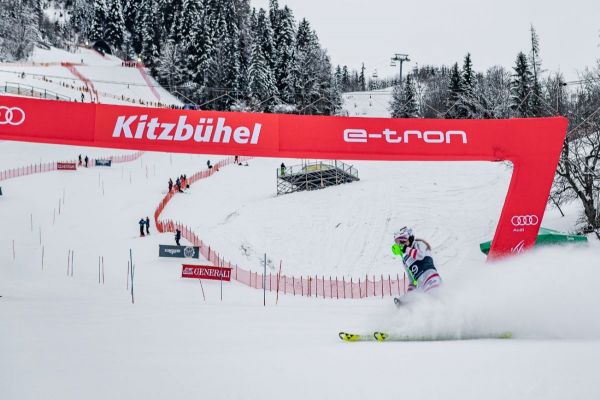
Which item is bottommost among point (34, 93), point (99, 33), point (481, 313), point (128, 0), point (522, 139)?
point (481, 313)

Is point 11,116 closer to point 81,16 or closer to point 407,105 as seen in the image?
point 407,105

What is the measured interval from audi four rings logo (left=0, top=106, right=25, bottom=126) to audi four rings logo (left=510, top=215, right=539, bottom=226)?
9782 millimetres

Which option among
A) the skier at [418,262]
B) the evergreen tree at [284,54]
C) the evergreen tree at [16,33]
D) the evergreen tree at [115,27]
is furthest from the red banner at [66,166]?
the evergreen tree at [115,27]

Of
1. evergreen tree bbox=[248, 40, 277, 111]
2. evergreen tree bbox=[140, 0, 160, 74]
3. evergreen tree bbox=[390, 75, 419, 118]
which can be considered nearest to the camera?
evergreen tree bbox=[390, 75, 419, 118]

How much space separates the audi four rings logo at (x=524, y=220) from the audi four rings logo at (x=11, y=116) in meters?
9.78

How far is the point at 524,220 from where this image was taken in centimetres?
1057

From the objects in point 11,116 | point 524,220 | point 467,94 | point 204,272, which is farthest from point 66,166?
point 467,94

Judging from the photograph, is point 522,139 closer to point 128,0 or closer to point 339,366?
point 339,366

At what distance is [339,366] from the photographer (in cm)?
486

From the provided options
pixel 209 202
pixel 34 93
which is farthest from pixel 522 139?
pixel 34 93

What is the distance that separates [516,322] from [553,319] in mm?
Result: 430

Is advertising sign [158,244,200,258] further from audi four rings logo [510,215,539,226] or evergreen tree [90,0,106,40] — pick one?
evergreen tree [90,0,106,40]

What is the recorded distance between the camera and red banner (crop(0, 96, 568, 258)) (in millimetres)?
9578

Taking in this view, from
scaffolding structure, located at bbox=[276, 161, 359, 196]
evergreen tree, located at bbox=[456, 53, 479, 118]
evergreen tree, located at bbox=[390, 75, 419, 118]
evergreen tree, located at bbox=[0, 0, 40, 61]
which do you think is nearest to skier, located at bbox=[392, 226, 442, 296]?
scaffolding structure, located at bbox=[276, 161, 359, 196]
